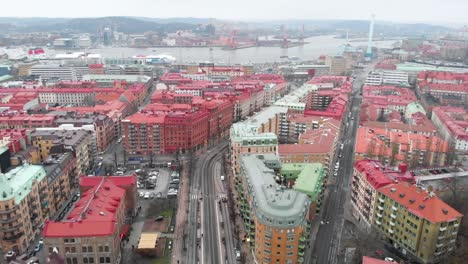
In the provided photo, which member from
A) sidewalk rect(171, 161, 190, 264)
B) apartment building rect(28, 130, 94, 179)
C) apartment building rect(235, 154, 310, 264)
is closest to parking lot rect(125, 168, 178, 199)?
sidewalk rect(171, 161, 190, 264)

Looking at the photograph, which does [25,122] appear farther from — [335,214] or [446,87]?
[446,87]

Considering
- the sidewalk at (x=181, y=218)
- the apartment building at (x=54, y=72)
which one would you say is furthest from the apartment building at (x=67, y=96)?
the sidewalk at (x=181, y=218)

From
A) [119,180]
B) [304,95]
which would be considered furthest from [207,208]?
[304,95]

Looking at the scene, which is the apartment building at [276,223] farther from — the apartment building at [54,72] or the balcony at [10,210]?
the apartment building at [54,72]

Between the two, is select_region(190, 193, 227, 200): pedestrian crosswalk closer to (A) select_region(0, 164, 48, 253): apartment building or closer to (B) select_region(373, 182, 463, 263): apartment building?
(A) select_region(0, 164, 48, 253): apartment building

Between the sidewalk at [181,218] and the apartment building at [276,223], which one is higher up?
the apartment building at [276,223]
